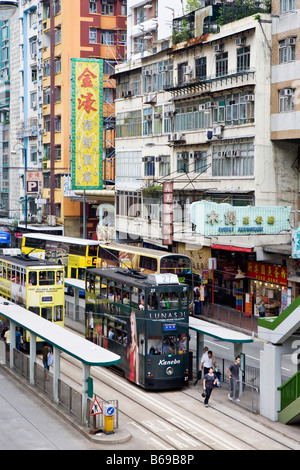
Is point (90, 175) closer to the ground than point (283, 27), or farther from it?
closer to the ground

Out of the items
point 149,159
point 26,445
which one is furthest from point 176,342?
point 149,159

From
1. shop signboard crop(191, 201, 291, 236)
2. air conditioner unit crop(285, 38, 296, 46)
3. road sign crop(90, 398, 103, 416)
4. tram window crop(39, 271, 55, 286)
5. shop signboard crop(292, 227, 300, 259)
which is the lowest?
road sign crop(90, 398, 103, 416)

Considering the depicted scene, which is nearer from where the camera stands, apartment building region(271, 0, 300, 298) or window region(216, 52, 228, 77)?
→ apartment building region(271, 0, 300, 298)

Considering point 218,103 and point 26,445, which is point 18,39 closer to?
point 218,103

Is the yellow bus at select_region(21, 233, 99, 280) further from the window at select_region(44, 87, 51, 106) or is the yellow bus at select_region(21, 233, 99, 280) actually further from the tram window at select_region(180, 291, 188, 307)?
the window at select_region(44, 87, 51, 106)

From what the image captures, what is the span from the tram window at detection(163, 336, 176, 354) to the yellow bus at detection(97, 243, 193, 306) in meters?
11.5

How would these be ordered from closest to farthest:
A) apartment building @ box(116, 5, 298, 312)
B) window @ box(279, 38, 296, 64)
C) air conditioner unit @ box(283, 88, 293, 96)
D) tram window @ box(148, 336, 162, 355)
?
1. tram window @ box(148, 336, 162, 355)
2. window @ box(279, 38, 296, 64)
3. air conditioner unit @ box(283, 88, 293, 96)
4. apartment building @ box(116, 5, 298, 312)

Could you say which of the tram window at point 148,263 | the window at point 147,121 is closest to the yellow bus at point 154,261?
the tram window at point 148,263

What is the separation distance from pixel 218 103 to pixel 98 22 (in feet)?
91.2

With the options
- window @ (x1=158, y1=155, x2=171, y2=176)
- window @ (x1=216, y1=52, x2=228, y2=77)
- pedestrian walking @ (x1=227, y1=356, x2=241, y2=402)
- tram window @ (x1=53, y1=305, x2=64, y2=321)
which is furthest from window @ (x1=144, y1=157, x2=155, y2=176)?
pedestrian walking @ (x1=227, y1=356, x2=241, y2=402)

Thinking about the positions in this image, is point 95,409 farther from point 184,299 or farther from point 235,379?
point 184,299

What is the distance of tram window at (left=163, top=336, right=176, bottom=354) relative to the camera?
27016mm

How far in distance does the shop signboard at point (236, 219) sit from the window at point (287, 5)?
9.84 metres
